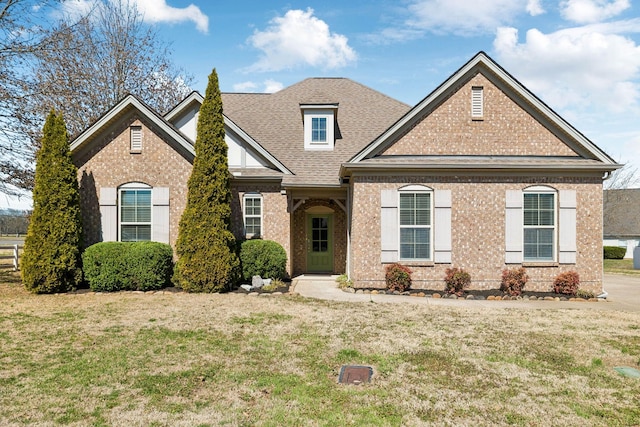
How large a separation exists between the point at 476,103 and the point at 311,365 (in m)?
9.98

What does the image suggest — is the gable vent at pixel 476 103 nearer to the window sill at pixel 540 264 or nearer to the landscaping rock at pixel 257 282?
the window sill at pixel 540 264

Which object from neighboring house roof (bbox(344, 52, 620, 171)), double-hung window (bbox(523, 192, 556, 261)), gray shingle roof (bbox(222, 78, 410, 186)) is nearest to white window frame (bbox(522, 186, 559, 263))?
double-hung window (bbox(523, 192, 556, 261))

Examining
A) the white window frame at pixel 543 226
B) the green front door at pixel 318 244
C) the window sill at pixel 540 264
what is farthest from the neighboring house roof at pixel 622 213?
the green front door at pixel 318 244

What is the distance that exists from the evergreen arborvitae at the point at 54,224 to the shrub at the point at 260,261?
15.7ft

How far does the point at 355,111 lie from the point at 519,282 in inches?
397

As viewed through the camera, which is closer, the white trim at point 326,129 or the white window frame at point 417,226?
the white window frame at point 417,226

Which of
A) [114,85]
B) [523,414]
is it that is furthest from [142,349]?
[114,85]

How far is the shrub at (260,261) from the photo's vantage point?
1376 cm

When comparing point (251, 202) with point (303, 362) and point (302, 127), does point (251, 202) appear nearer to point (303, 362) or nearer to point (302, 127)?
point (302, 127)

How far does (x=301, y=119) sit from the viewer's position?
1861 cm

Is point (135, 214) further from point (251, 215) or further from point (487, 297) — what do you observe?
point (487, 297)

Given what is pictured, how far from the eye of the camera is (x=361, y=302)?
36.8 feet

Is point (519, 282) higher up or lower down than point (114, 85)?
lower down

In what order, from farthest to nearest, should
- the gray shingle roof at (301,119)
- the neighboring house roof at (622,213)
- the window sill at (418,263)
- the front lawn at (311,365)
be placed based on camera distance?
the neighboring house roof at (622,213) → the gray shingle roof at (301,119) → the window sill at (418,263) → the front lawn at (311,365)
